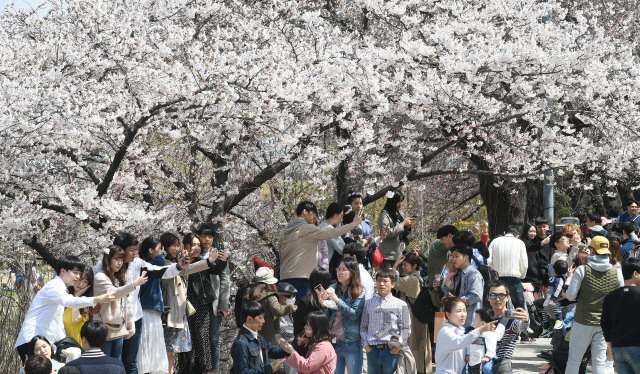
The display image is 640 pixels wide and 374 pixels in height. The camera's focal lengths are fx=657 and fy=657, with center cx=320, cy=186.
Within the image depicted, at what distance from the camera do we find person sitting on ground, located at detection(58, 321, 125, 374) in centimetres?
418

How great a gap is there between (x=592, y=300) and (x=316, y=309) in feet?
8.58

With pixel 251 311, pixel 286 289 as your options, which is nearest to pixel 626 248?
pixel 286 289

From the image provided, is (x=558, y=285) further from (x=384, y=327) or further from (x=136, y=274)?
(x=136, y=274)

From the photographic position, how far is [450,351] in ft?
16.3

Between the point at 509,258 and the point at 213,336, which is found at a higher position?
the point at 509,258

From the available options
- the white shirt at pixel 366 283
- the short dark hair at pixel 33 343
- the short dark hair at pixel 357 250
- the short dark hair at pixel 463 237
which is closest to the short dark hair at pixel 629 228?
the short dark hair at pixel 463 237

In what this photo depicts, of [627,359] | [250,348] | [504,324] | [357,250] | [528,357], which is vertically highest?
[357,250]

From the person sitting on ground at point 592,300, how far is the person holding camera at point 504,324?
95 centimetres

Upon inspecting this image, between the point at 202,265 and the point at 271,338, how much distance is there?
96 centimetres

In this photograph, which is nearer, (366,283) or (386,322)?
(386,322)

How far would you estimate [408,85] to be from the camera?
29.9ft

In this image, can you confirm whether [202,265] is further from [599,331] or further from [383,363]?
[599,331]

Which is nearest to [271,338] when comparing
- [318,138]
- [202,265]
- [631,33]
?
[202,265]

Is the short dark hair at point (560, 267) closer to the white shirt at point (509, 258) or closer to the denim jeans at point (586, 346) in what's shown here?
the white shirt at point (509, 258)
